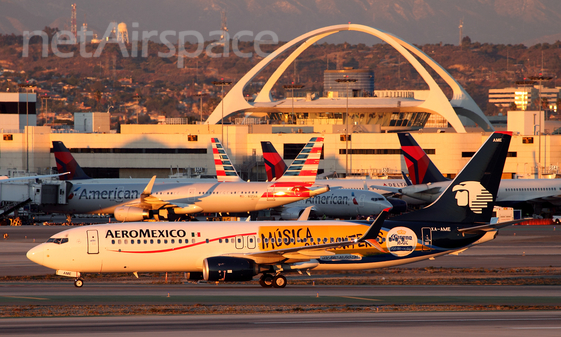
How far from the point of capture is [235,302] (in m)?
27.0

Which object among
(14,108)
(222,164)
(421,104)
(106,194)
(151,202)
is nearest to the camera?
(151,202)

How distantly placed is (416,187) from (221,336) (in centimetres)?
4838

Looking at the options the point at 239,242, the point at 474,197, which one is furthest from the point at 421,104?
the point at 239,242

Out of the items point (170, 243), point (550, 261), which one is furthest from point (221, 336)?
point (550, 261)

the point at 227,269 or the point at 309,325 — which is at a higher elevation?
the point at 227,269

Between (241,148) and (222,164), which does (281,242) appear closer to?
(222,164)

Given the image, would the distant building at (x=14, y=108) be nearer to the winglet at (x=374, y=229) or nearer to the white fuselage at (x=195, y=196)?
the white fuselage at (x=195, y=196)

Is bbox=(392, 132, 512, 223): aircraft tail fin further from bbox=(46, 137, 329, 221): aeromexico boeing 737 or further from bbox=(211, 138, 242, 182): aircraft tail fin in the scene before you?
bbox=(211, 138, 242, 182): aircraft tail fin

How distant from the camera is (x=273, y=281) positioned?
1228 inches

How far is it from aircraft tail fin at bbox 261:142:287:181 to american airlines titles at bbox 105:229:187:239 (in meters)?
45.0

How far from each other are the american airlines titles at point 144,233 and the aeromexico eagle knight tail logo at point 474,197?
12.5 meters

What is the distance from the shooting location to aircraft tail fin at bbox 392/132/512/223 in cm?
3250

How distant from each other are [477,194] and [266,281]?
33.8 feet

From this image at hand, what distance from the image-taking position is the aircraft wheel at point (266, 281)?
1232 inches
